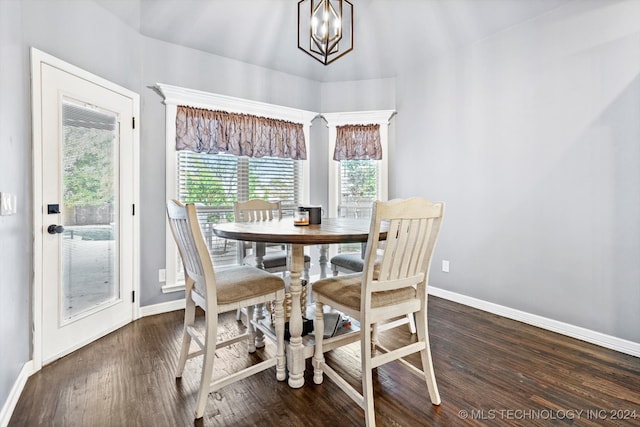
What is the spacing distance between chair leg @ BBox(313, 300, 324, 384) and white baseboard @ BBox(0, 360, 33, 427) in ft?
4.93

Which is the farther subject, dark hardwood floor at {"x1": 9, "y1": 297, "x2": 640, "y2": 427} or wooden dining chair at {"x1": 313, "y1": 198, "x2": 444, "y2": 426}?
dark hardwood floor at {"x1": 9, "y1": 297, "x2": 640, "y2": 427}

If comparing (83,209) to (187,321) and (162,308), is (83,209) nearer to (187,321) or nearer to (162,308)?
(162,308)

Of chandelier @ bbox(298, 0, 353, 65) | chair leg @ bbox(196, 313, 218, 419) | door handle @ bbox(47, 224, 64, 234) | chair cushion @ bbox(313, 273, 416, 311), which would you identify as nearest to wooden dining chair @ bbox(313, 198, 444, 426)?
chair cushion @ bbox(313, 273, 416, 311)

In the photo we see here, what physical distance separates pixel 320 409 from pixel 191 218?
45.8 inches

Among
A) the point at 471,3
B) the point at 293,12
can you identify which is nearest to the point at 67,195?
the point at 293,12

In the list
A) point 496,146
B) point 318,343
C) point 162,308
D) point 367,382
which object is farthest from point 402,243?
point 162,308

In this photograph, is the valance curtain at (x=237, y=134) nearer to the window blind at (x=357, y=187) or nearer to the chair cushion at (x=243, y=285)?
the window blind at (x=357, y=187)

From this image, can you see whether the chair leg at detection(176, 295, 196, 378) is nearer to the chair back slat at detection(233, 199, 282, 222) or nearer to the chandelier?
the chair back slat at detection(233, 199, 282, 222)

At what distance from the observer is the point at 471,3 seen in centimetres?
276

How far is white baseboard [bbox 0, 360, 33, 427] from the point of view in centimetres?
153

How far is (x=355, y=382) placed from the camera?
1893mm

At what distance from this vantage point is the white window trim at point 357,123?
3914 millimetres

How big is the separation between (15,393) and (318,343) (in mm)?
1633

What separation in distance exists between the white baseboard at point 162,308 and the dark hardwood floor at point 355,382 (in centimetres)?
50
